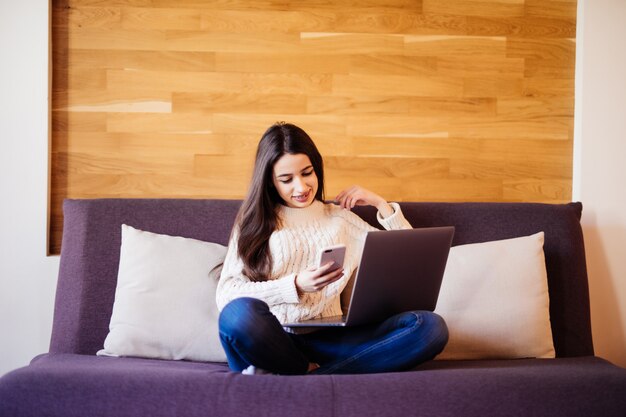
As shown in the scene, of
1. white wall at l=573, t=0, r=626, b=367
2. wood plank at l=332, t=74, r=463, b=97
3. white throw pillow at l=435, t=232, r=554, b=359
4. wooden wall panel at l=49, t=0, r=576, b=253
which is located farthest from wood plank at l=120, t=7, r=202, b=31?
white wall at l=573, t=0, r=626, b=367

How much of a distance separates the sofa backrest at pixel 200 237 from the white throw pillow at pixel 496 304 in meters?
0.15

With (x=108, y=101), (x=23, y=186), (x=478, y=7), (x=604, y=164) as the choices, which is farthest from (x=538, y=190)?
Answer: (x=23, y=186)

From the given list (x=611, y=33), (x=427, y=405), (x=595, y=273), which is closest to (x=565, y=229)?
(x=595, y=273)

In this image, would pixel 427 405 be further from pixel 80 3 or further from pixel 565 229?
pixel 80 3

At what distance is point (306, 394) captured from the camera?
1.59 m

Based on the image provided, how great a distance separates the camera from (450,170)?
9.22 ft

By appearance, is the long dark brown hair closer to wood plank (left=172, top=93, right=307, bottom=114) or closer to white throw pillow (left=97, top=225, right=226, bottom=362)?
white throw pillow (left=97, top=225, right=226, bottom=362)

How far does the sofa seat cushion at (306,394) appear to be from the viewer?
5.16ft

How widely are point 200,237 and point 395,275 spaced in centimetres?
84

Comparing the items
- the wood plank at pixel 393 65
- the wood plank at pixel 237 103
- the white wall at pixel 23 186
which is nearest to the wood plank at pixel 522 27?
the wood plank at pixel 393 65

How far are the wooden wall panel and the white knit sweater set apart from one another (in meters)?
0.52

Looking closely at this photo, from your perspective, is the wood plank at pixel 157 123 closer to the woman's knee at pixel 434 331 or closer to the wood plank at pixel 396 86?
the wood plank at pixel 396 86

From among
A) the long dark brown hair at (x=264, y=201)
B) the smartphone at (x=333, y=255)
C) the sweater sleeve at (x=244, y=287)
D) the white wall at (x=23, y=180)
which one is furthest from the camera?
the white wall at (x=23, y=180)

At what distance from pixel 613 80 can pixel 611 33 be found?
208 mm
